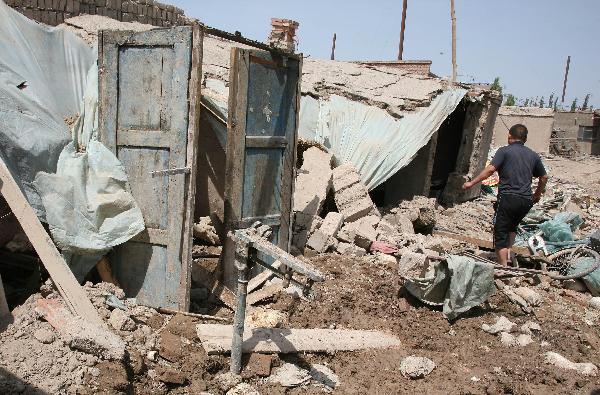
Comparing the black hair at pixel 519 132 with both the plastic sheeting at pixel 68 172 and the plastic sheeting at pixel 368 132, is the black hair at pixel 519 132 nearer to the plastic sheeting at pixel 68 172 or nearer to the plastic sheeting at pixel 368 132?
the plastic sheeting at pixel 368 132

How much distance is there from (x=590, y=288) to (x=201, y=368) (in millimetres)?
4748

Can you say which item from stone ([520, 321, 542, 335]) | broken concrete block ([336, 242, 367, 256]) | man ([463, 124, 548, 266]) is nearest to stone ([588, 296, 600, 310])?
man ([463, 124, 548, 266])

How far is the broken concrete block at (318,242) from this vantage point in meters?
5.99

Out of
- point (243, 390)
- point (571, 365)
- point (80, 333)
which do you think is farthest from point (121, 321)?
point (571, 365)

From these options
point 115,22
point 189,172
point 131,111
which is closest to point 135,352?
point 189,172

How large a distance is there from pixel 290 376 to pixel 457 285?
1.97 metres

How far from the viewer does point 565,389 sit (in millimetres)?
3762

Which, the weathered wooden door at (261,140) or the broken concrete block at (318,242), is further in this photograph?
the broken concrete block at (318,242)

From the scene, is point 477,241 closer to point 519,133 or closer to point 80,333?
point 519,133

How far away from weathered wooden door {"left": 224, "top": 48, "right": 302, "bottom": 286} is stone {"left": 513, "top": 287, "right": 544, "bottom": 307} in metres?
2.56

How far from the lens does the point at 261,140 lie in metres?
4.58

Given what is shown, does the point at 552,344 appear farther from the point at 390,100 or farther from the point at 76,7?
the point at 76,7

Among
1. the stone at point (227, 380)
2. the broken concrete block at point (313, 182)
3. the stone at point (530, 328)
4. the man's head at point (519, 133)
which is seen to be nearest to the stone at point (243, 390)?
the stone at point (227, 380)

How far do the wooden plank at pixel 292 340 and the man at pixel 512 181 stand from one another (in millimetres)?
2285
